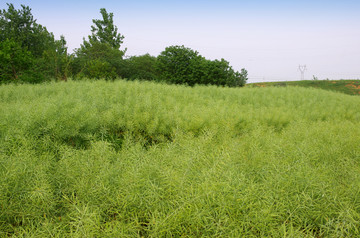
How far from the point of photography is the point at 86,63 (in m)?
23.2

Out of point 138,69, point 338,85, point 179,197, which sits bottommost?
point 179,197

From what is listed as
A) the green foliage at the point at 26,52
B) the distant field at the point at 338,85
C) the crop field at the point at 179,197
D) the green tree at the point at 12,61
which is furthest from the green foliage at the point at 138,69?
the crop field at the point at 179,197

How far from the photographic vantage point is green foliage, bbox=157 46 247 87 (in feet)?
75.7

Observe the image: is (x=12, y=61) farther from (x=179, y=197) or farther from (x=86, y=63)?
(x=179, y=197)

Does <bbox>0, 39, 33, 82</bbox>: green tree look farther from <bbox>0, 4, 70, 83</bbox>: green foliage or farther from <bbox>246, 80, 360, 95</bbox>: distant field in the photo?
<bbox>246, 80, 360, 95</bbox>: distant field

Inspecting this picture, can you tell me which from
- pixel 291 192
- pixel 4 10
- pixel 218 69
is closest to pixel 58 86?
pixel 291 192

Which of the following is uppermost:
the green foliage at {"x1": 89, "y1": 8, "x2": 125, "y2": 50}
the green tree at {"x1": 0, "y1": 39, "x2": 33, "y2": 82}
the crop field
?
the green foliage at {"x1": 89, "y1": 8, "x2": 125, "y2": 50}

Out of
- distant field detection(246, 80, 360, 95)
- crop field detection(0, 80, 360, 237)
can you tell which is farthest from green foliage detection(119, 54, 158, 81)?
crop field detection(0, 80, 360, 237)

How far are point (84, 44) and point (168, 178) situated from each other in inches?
1499

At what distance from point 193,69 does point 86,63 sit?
10.5 metres

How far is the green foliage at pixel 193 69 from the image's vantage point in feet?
75.7

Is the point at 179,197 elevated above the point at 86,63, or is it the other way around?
the point at 86,63

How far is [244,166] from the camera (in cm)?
276

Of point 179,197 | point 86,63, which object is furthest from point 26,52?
point 179,197
